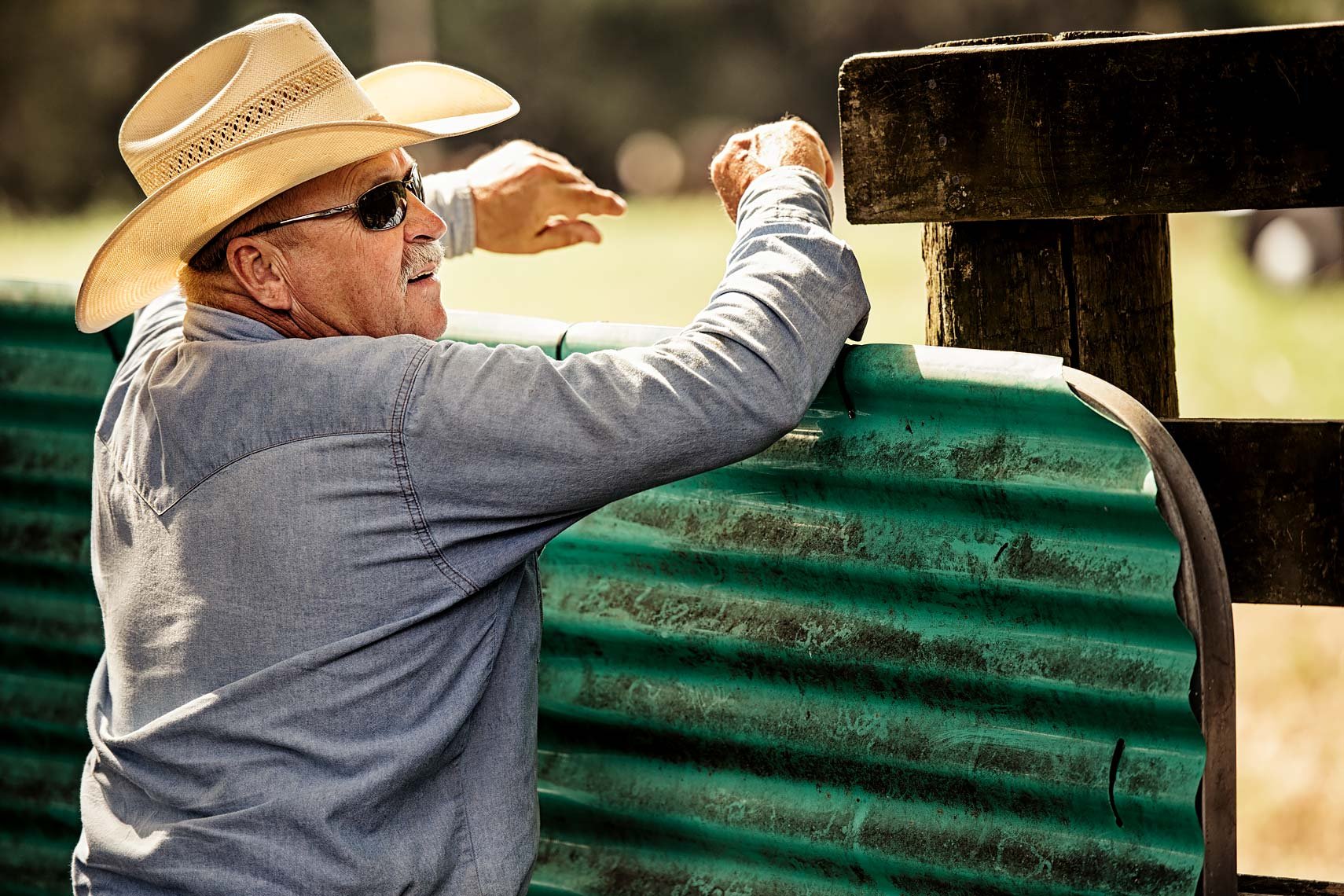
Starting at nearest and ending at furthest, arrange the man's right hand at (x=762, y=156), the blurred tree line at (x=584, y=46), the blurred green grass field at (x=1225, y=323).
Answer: the man's right hand at (x=762, y=156)
the blurred green grass field at (x=1225, y=323)
the blurred tree line at (x=584, y=46)

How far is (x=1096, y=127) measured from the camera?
1864 mm

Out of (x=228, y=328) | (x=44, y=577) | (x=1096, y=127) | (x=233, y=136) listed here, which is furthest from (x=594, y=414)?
(x=44, y=577)

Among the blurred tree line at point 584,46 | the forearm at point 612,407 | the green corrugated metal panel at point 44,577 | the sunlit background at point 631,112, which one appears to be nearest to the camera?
the forearm at point 612,407

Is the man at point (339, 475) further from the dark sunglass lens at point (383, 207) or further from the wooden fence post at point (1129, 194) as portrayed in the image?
the wooden fence post at point (1129, 194)

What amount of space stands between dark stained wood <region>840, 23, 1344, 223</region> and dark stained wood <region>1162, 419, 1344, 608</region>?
31 centimetres

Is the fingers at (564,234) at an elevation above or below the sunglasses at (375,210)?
below

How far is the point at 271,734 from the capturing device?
1.85 metres

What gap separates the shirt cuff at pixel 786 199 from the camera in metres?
1.96

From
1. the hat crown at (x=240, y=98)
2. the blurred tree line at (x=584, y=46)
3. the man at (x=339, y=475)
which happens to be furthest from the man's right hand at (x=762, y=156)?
the blurred tree line at (x=584, y=46)

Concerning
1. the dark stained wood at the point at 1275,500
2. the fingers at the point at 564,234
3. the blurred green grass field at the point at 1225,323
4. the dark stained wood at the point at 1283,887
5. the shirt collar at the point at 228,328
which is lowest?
the blurred green grass field at the point at 1225,323

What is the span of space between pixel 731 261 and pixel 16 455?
1713mm

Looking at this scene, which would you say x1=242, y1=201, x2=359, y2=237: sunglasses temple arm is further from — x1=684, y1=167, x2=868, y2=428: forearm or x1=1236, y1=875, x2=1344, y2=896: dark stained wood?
x1=1236, y1=875, x2=1344, y2=896: dark stained wood

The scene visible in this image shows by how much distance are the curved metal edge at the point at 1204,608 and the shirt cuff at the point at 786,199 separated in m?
0.47

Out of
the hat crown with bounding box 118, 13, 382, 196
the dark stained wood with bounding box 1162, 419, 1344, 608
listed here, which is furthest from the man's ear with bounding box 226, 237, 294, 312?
the dark stained wood with bounding box 1162, 419, 1344, 608
